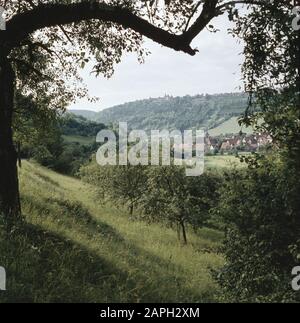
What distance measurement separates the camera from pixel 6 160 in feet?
35.1

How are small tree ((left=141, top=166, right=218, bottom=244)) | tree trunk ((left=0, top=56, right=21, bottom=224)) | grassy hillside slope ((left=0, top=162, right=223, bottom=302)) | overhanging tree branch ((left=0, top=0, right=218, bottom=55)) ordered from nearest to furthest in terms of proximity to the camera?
grassy hillside slope ((left=0, top=162, right=223, bottom=302)), overhanging tree branch ((left=0, top=0, right=218, bottom=55)), tree trunk ((left=0, top=56, right=21, bottom=224)), small tree ((left=141, top=166, right=218, bottom=244))

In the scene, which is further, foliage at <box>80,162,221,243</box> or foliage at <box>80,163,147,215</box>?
foliage at <box>80,163,147,215</box>

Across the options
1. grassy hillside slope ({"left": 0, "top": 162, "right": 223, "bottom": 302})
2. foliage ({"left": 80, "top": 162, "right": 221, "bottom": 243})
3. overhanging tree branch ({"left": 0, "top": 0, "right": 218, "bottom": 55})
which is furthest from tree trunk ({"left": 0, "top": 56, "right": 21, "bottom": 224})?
foliage ({"left": 80, "top": 162, "right": 221, "bottom": 243})

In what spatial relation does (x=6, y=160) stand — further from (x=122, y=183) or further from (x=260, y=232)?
(x=122, y=183)

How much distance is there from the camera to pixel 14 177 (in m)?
10.9

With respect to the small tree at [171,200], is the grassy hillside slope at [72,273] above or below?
above

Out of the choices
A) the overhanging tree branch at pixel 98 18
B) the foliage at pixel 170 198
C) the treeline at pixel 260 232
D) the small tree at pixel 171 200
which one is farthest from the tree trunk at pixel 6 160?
the small tree at pixel 171 200

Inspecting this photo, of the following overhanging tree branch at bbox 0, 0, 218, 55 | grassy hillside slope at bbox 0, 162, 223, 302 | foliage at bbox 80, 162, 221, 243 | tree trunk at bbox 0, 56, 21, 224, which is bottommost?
foliage at bbox 80, 162, 221, 243

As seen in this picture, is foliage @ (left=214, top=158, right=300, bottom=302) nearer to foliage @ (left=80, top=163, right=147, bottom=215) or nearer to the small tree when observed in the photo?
the small tree

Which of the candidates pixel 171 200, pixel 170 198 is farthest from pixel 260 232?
pixel 170 198

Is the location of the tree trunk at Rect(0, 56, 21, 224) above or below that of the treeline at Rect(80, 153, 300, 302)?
above

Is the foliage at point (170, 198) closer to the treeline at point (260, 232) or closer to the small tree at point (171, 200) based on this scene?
the small tree at point (171, 200)

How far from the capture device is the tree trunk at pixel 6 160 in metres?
10.6

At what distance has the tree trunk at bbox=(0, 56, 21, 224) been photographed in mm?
10579
